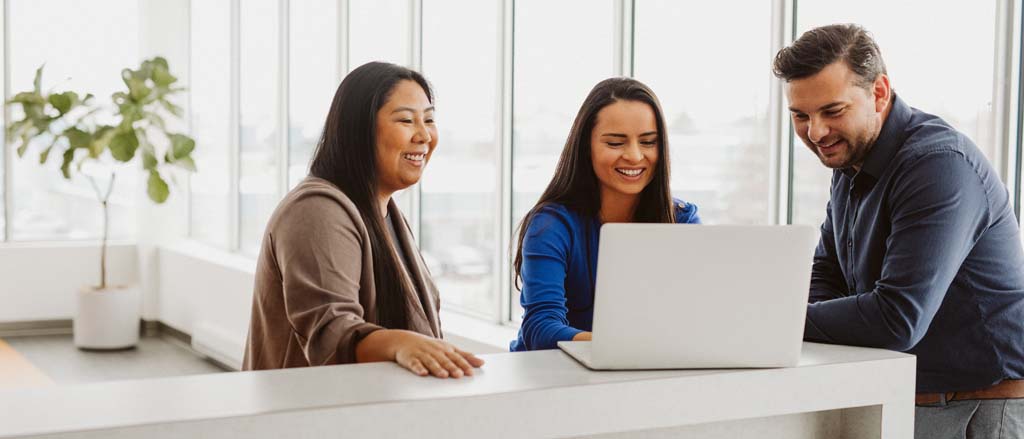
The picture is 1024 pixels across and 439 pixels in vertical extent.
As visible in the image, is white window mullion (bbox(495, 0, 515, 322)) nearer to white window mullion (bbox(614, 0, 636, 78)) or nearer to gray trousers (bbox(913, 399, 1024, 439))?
white window mullion (bbox(614, 0, 636, 78))

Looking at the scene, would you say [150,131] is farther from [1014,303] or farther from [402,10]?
[1014,303]

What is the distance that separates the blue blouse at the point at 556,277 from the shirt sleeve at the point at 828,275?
0.49 meters

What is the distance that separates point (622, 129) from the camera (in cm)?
228

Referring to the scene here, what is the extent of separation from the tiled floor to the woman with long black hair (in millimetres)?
4714

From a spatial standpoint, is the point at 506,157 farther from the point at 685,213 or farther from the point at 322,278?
the point at 322,278

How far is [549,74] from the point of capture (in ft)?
14.8

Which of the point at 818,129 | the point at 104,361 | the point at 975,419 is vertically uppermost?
the point at 818,129

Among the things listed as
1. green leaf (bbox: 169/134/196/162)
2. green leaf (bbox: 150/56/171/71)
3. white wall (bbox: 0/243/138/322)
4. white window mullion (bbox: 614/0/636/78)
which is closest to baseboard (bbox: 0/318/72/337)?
white wall (bbox: 0/243/138/322)

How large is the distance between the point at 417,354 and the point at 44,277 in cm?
734

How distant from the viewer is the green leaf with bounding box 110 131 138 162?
23.7 ft

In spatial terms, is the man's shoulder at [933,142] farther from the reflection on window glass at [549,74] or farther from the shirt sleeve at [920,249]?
the reflection on window glass at [549,74]

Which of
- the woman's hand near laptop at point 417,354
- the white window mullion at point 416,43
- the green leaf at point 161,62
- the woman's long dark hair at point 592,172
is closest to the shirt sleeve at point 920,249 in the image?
the woman's long dark hair at point 592,172

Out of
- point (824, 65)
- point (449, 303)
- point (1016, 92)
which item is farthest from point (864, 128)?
point (449, 303)

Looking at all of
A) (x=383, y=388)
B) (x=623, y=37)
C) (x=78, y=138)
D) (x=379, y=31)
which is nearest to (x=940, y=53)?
(x=623, y=37)
